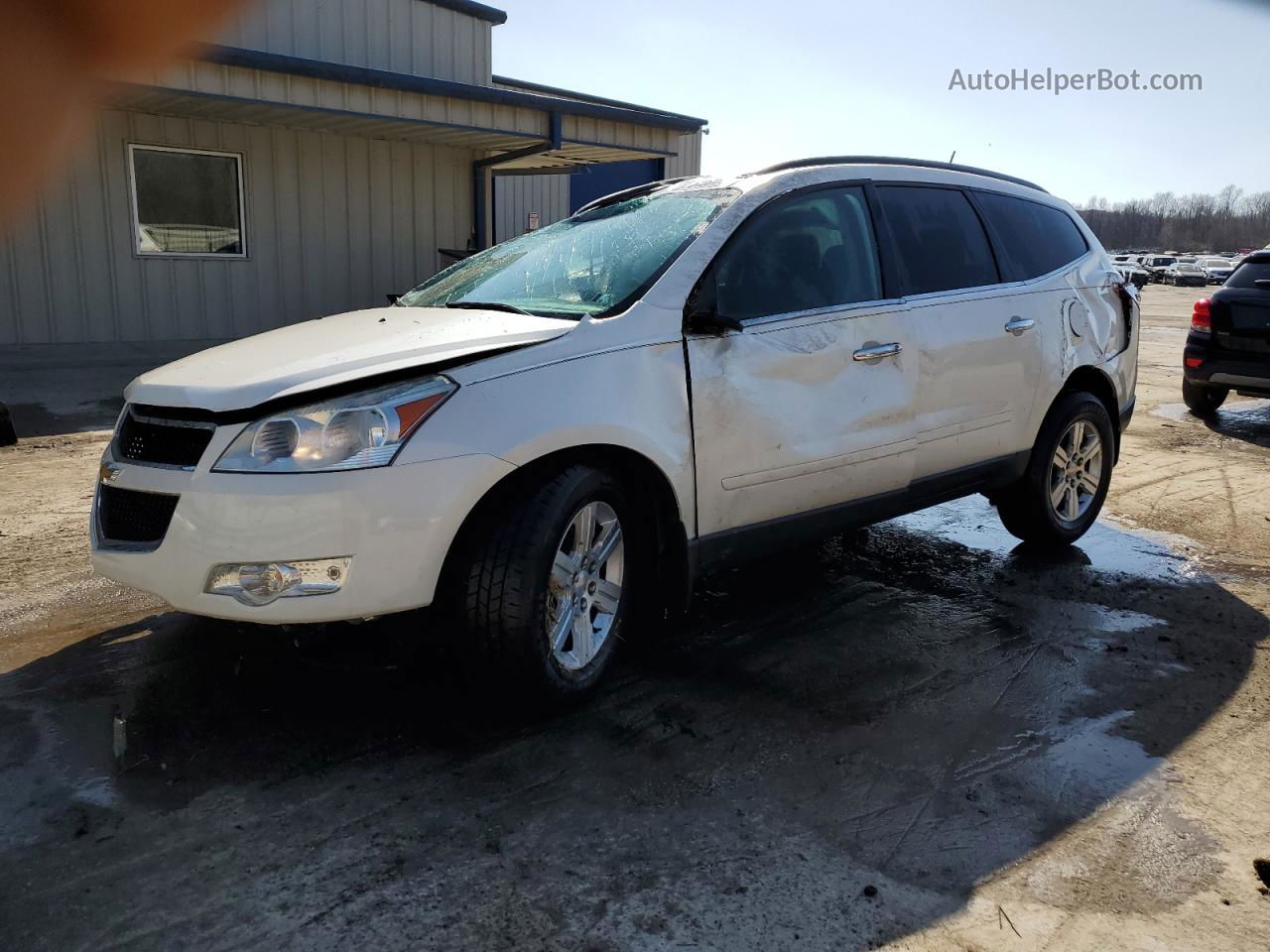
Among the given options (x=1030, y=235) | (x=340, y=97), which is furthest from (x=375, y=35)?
(x=1030, y=235)

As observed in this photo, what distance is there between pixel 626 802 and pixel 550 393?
124cm

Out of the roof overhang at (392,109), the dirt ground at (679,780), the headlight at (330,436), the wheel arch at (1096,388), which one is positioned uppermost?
the roof overhang at (392,109)

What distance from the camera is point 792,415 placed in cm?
390

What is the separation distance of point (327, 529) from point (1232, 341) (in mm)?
9307

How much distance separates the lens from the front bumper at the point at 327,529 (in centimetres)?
291

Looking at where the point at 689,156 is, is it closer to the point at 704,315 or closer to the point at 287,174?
the point at 287,174

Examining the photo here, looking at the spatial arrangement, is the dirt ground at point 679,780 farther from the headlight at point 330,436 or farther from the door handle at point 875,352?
the door handle at point 875,352

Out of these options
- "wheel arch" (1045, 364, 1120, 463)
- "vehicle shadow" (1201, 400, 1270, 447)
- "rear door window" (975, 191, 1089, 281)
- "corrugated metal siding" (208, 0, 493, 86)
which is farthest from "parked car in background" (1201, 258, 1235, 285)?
"rear door window" (975, 191, 1089, 281)

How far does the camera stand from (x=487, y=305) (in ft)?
12.9

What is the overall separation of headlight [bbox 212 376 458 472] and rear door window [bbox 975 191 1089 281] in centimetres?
328

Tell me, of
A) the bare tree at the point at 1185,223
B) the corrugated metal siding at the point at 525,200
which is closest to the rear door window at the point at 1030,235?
the corrugated metal siding at the point at 525,200

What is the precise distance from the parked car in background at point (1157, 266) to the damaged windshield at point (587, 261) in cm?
6151

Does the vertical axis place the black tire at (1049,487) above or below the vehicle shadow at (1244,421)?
above

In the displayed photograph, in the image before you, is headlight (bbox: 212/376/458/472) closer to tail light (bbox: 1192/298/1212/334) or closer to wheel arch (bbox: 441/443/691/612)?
wheel arch (bbox: 441/443/691/612)
